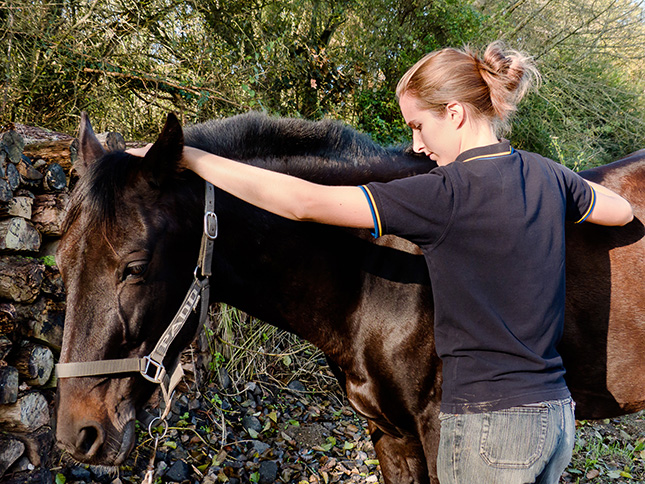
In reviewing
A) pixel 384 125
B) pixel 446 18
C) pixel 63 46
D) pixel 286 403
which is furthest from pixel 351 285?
pixel 446 18

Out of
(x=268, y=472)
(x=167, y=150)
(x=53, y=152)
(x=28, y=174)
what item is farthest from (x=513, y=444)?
(x=53, y=152)

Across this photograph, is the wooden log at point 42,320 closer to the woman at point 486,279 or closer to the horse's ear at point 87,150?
the horse's ear at point 87,150

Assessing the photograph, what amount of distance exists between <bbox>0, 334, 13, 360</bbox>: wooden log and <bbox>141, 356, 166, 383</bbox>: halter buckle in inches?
51.1

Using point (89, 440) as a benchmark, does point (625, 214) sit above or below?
above

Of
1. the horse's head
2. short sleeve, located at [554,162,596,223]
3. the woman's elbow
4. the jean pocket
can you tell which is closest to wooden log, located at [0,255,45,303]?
the horse's head

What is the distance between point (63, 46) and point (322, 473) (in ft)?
14.1

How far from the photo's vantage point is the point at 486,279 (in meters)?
1.26

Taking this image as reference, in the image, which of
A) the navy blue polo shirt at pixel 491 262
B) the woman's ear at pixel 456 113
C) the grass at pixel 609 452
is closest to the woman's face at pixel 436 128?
the woman's ear at pixel 456 113

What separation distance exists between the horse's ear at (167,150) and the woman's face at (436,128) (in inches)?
29.2

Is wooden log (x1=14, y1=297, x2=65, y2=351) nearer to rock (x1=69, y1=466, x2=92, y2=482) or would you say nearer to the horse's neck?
rock (x1=69, y1=466, x2=92, y2=482)

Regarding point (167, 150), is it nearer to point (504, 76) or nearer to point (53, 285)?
point (504, 76)

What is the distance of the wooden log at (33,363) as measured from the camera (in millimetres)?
2488

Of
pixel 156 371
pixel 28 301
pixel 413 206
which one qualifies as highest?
pixel 413 206

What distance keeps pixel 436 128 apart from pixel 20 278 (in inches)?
91.2
